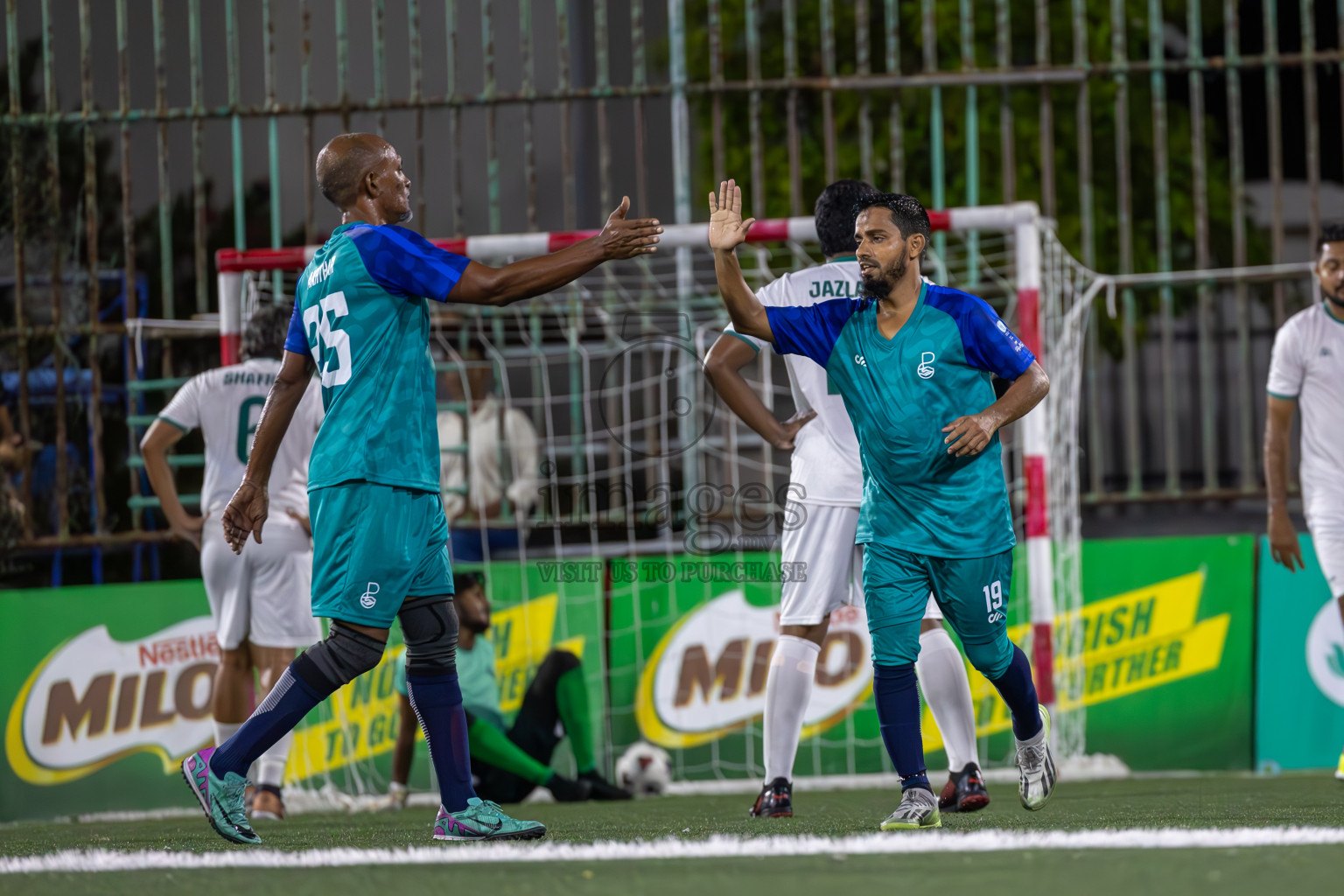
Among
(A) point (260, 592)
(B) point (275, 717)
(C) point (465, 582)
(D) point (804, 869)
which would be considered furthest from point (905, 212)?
(C) point (465, 582)

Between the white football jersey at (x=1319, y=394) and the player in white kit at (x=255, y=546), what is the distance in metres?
3.92

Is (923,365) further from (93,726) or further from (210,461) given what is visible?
(93,726)

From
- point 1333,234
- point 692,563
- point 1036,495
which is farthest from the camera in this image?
point 692,563

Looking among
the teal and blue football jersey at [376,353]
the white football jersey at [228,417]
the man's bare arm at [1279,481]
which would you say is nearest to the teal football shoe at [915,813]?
the teal and blue football jersey at [376,353]

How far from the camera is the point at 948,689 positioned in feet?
15.2

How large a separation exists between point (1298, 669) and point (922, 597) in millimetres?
4061

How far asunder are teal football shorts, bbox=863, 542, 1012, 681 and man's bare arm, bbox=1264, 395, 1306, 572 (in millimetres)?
2363

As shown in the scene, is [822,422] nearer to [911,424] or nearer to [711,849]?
[911,424]

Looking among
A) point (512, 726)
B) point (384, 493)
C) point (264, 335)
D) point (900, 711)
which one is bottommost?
point (512, 726)

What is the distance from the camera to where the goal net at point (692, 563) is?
644 centimetres

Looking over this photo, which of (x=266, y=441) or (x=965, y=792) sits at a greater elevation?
(x=266, y=441)

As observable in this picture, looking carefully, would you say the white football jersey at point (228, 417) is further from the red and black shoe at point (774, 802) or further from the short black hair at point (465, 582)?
the red and black shoe at point (774, 802)

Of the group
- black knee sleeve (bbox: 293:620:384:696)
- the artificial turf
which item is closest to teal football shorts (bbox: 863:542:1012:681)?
the artificial turf

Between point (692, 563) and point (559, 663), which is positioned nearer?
point (559, 663)
